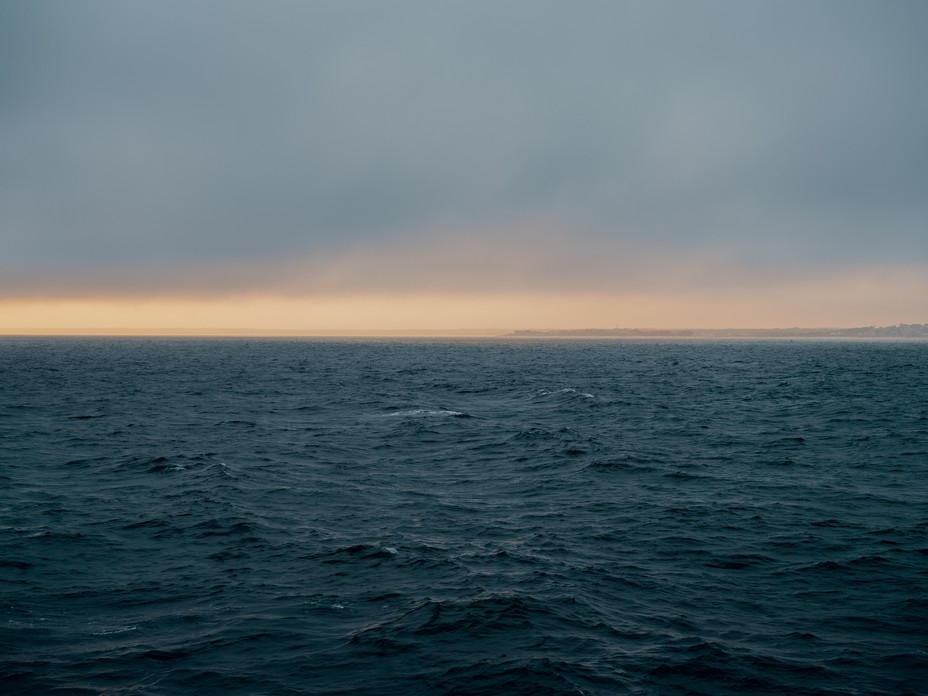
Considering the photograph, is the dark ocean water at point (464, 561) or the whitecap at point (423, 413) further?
the whitecap at point (423, 413)

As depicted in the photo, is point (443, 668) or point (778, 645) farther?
point (778, 645)

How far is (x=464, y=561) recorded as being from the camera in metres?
21.6

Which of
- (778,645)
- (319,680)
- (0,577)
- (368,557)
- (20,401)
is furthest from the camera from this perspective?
(20,401)

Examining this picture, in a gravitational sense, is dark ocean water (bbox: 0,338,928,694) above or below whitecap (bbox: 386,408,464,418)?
below

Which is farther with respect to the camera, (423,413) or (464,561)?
(423,413)

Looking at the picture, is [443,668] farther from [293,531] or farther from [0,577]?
[0,577]

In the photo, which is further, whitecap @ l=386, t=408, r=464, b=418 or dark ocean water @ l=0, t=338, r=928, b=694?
whitecap @ l=386, t=408, r=464, b=418

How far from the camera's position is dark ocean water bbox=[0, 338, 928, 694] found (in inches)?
585

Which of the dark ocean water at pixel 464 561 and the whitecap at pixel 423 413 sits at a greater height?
the whitecap at pixel 423 413

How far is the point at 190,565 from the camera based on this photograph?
21250mm

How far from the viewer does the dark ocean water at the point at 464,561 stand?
48.7 feet

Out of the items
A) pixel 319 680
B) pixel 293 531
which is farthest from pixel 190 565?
pixel 319 680

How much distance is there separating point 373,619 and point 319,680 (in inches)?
118

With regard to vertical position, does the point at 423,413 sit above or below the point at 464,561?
Answer: above
